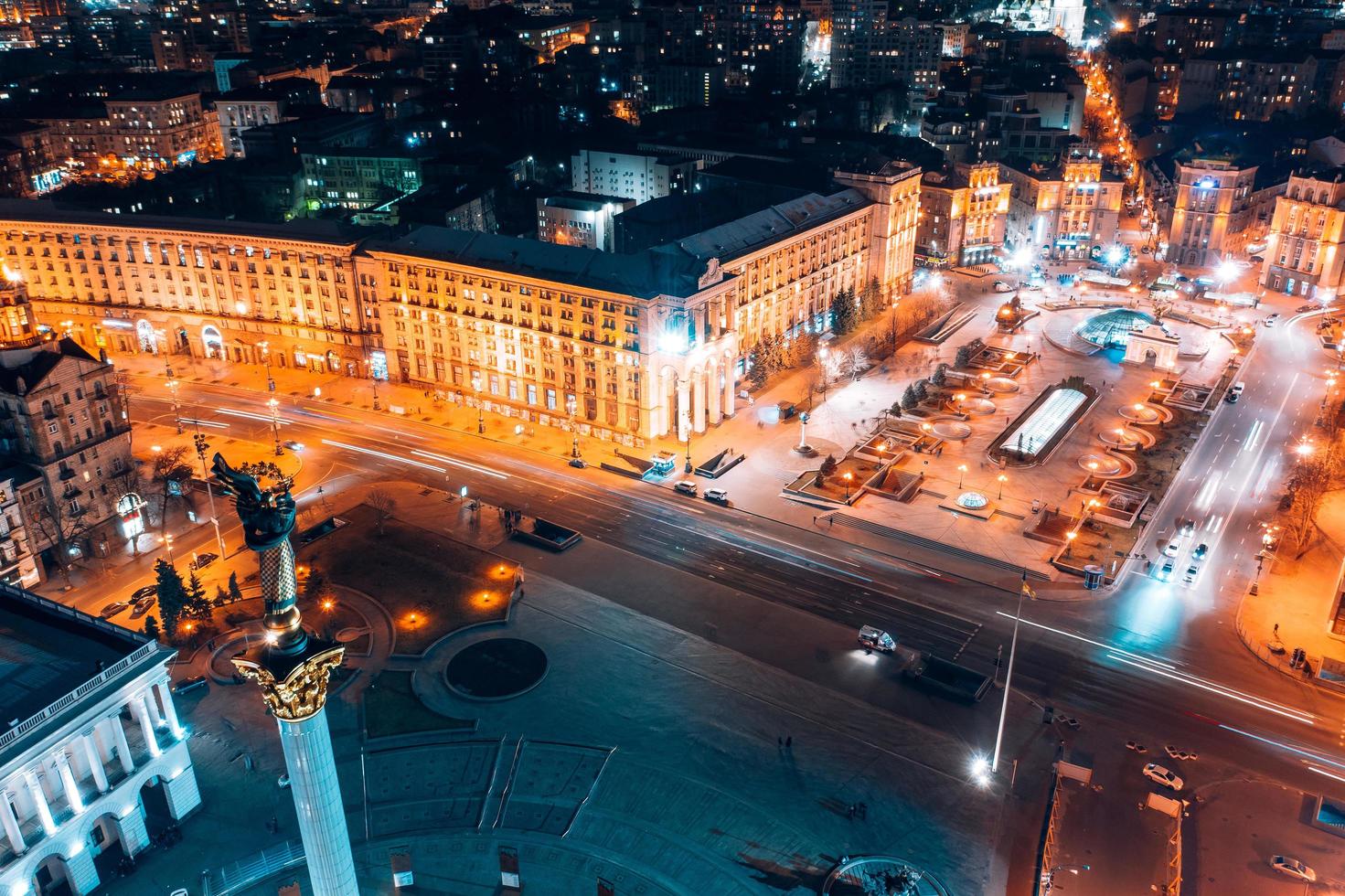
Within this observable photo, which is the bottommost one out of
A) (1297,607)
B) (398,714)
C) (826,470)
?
(1297,607)

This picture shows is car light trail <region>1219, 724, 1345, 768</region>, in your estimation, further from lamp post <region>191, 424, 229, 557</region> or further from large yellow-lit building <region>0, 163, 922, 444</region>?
lamp post <region>191, 424, 229, 557</region>

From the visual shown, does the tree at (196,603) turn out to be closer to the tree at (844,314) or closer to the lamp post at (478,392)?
the lamp post at (478,392)

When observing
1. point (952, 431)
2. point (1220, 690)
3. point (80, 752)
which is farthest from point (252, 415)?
point (1220, 690)

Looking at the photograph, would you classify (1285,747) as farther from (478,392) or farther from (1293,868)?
(478,392)

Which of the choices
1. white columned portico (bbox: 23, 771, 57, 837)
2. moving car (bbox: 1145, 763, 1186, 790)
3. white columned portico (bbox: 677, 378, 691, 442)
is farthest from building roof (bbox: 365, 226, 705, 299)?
white columned portico (bbox: 23, 771, 57, 837)

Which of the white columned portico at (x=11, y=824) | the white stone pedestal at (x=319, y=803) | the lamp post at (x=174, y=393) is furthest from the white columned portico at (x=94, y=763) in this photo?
the lamp post at (x=174, y=393)

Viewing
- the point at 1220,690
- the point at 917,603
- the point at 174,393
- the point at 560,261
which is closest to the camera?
the point at 1220,690

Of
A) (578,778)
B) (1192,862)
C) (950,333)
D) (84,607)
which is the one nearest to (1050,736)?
(1192,862)
